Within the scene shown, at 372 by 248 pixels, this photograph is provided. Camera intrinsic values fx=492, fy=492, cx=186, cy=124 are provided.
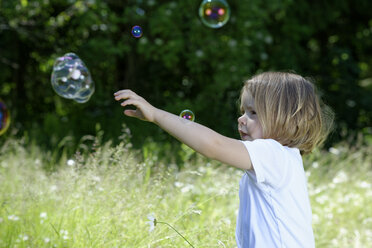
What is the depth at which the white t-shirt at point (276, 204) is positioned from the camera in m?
1.77

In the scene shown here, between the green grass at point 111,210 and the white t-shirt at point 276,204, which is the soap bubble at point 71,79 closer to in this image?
the green grass at point 111,210

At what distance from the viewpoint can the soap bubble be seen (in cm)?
345

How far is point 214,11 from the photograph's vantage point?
12.6ft

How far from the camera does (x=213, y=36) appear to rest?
7.65 m

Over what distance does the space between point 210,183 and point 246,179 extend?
2.13 meters

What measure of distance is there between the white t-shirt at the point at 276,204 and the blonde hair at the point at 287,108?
0.30ft

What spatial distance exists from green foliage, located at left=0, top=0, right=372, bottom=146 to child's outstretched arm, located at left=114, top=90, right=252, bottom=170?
473 centimetres

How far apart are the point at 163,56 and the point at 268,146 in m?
5.84

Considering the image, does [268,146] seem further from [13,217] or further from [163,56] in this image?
[163,56]

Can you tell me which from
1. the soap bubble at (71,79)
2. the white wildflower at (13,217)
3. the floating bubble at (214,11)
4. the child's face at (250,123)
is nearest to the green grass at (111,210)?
the white wildflower at (13,217)

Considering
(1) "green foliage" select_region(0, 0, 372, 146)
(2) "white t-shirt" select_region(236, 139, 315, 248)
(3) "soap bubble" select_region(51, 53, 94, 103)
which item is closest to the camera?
(2) "white t-shirt" select_region(236, 139, 315, 248)

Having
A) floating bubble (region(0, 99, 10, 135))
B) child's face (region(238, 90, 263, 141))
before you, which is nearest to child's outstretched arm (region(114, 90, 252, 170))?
child's face (region(238, 90, 263, 141))

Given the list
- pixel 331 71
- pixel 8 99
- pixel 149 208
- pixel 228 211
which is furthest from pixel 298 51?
pixel 149 208

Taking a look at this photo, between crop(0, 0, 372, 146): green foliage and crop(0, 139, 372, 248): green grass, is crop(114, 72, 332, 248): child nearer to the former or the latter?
crop(0, 139, 372, 248): green grass
